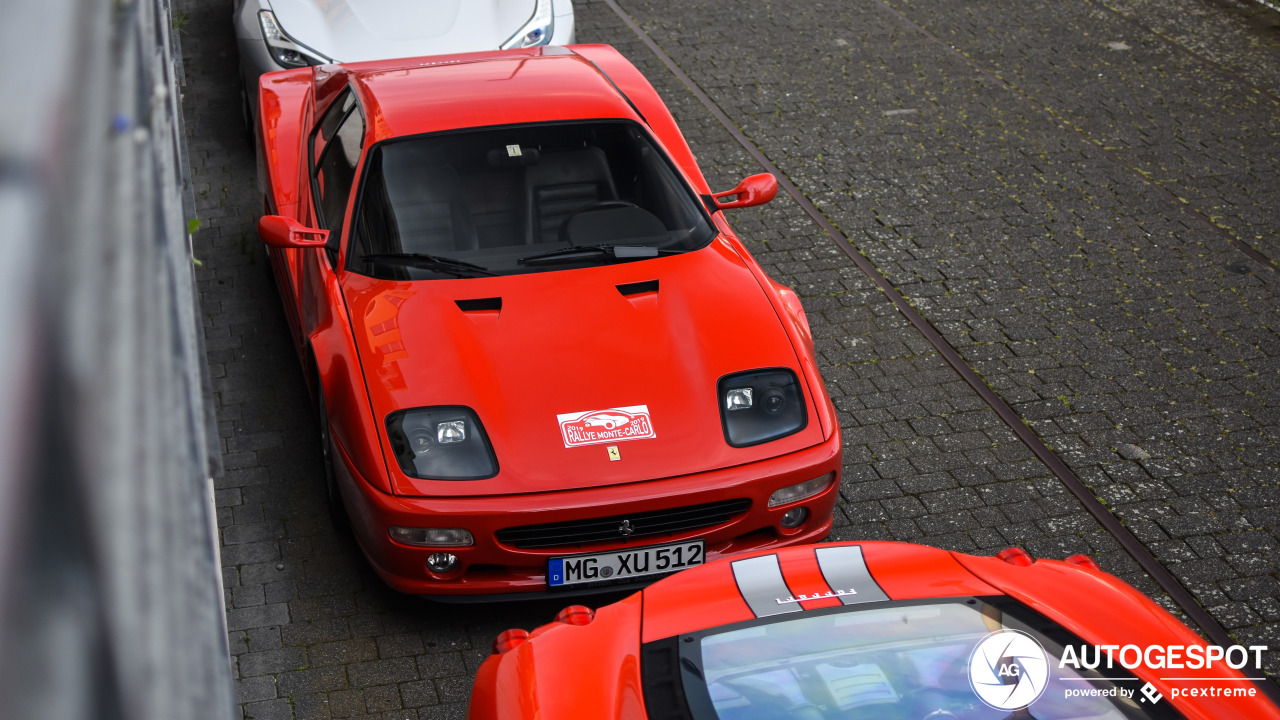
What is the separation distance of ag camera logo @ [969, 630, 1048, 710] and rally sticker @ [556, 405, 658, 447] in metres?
1.59

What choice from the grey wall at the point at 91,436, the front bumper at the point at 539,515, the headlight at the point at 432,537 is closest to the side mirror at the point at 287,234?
the front bumper at the point at 539,515

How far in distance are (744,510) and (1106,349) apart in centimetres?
284

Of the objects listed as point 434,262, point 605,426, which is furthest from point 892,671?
point 434,262

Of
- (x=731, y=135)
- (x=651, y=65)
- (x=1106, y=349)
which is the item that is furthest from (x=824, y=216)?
(x=651, y=65)

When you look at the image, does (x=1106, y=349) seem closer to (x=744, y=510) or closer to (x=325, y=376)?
(x=744, y=510)

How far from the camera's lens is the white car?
7.18 metres

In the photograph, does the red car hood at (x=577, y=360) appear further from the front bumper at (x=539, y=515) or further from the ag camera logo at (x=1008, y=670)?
the ag camera logo at (x=1008, y=670)

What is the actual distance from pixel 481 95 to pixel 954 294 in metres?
2.91

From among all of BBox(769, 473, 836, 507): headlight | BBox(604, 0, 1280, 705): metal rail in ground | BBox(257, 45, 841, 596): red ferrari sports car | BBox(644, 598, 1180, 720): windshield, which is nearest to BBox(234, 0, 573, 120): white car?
BBox(604, 0, 1280, 705): metal rail in ground

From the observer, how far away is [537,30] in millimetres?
7582

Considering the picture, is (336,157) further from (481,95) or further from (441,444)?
(441,444)

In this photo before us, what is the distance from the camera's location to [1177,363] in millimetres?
5758

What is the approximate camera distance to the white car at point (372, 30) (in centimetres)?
718

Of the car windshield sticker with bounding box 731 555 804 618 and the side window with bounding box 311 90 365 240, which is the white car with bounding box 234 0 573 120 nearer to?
the side window with bounding box 311 90 365 240
